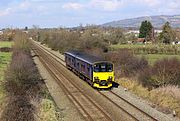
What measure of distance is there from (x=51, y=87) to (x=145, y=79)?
8.77 metres

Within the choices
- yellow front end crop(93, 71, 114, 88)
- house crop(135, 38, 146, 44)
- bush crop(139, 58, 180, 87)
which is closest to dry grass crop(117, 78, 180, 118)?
bush crop(139, 58, 180, 87)

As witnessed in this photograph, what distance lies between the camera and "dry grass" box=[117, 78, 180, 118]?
22459mm

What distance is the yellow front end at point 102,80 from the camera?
95.7 feet

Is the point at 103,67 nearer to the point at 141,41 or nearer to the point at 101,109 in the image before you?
the point at 101,109

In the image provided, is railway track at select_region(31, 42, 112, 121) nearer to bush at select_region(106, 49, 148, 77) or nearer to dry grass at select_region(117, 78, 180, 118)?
dry grass at select_region(117, 78, 180, 118)

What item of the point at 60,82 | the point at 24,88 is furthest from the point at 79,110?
the point at 60,82

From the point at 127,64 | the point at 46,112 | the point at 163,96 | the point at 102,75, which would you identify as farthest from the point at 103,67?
the point at 127,64

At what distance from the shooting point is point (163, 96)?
24.6 m

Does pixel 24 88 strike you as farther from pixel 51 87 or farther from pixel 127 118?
pixel 127 118

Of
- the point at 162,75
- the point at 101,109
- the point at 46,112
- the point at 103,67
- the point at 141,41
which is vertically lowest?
the point at 141,41

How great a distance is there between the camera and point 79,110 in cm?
2175

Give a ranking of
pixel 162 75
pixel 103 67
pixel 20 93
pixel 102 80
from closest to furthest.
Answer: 1. pixel 20 93
2. pixel 102 80
3. pixel 103 67
4. pixel 162 75

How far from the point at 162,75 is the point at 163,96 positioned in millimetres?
5983

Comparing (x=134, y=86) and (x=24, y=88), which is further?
(x=134, y=86)
